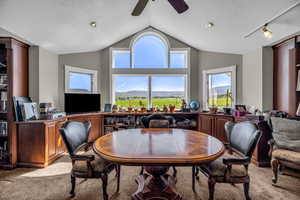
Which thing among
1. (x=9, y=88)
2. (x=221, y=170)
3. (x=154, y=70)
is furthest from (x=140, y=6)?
(x=9, y=88)

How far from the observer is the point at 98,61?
→ 175 inches

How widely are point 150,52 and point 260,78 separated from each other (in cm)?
293

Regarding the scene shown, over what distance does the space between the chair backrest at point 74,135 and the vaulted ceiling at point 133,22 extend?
2.01 m

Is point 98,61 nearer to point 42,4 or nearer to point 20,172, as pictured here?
point 42,4

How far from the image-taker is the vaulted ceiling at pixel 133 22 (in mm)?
2406

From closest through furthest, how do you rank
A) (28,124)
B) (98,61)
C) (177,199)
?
1. (177,199)
2. (28,124)
3. (98,61)

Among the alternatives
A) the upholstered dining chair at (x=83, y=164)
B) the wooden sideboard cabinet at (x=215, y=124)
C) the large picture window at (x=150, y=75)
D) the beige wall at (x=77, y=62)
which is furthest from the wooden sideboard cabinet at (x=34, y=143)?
the wooden sideboard cabinet at (x=215, y=124)

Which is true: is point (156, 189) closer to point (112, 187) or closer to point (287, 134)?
point (112, 187)

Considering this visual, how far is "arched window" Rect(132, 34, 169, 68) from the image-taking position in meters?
4.57

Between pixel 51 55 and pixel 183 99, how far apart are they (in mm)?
3710

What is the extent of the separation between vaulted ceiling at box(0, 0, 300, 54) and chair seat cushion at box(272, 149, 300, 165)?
205 centimetres

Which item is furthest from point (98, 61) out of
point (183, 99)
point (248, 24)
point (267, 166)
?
point (267, 166)

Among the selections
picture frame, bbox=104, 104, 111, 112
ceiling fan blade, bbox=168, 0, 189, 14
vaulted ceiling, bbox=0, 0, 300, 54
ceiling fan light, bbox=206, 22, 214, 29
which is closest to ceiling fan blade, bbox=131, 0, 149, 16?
ceiling fan blade, bbox=168, 0, 189, 14

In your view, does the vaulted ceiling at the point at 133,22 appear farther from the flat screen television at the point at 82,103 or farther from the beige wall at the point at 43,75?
the flat screen television at the point at 82,103
